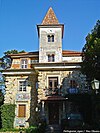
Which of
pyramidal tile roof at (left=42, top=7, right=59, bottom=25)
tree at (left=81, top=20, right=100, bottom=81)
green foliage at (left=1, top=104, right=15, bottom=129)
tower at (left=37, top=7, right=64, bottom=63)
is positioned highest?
pyramidal tile roof at (left=42, top=7, right=59, bottom=25)

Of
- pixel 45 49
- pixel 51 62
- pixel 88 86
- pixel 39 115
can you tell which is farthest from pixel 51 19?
pixel 39 115

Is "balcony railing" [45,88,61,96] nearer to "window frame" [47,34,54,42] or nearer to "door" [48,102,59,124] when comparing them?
"door" [48,102,59,124]

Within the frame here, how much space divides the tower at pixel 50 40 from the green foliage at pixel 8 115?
7.45m

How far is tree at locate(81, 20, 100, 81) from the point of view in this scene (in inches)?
961

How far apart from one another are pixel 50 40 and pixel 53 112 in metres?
9.95

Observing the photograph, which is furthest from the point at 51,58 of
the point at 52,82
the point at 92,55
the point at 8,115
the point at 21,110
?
the point at 92,55

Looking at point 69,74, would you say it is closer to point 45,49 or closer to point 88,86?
point 88,86

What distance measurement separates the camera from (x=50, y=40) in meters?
34.6

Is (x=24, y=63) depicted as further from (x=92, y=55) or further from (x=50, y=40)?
(x=92, y=55)

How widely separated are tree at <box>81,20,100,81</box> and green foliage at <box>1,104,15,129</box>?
36.8 feet

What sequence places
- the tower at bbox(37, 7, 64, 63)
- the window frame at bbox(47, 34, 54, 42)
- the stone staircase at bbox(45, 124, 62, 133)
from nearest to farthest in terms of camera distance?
the stone staircase at bbox(45, 124, 62, 133), the tower at bbox(37, 7, 64, 63), the window frame at bbox(47, 34, 54, 42)

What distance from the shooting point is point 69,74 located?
3158 cm

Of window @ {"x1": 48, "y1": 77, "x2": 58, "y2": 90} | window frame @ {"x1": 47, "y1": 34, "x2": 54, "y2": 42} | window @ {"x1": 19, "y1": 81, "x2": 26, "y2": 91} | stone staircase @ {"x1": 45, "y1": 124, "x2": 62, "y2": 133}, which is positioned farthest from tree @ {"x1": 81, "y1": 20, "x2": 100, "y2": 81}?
window @ {"x1": 19, "y1": 81, "x2": 26, "y2": 91}

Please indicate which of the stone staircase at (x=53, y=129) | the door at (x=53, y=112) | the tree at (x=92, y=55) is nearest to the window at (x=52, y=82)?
the door at (x=53, y=112)
